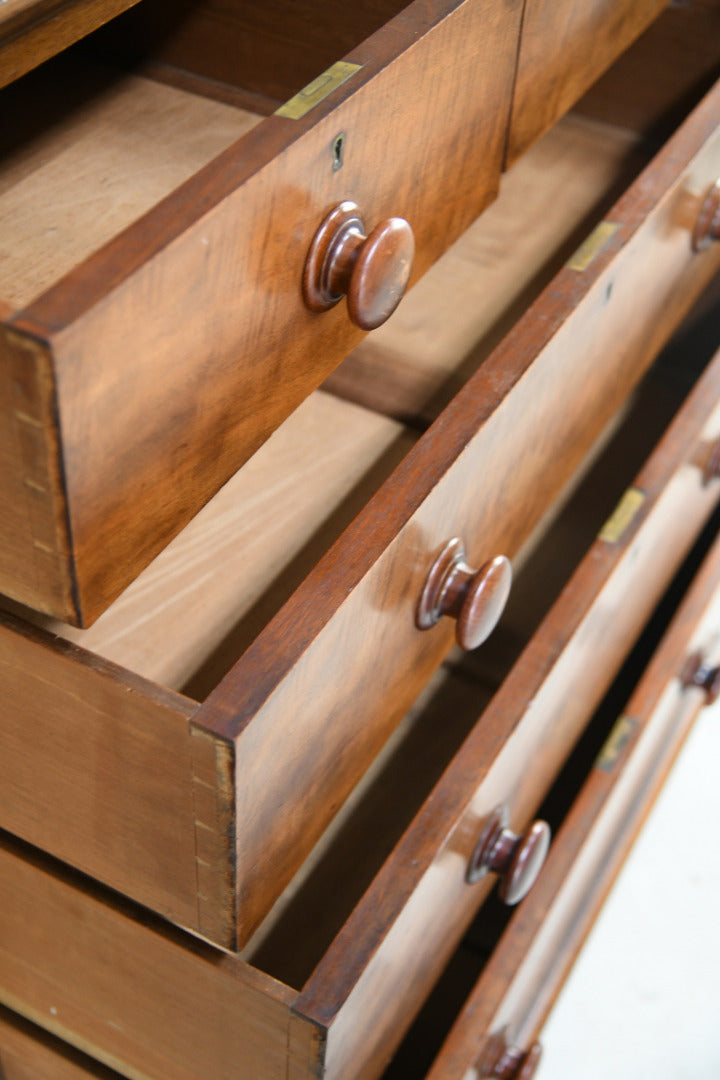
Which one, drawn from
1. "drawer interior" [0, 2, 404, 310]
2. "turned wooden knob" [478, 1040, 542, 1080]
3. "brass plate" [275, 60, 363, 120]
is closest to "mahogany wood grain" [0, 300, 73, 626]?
"brass plate" [275, 60, 363, 120]

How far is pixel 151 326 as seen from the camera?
0.36 meters

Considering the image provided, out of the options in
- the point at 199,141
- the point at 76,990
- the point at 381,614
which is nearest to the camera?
the point at 381,614

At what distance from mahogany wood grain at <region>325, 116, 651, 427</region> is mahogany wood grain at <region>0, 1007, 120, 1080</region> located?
40 centimetres

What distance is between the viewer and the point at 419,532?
479mm

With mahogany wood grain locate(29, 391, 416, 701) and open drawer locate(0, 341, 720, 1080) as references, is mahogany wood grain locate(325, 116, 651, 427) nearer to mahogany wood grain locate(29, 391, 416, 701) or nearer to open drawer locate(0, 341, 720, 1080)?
mahogany wood grain locate(29, 391, 416, 701)

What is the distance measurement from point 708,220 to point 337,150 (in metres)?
0.41

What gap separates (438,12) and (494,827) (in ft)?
1.28

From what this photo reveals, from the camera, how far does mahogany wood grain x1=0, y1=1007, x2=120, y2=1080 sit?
64 cm

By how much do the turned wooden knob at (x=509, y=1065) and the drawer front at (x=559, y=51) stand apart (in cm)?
50

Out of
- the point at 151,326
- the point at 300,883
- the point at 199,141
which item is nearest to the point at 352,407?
the point at 199,141

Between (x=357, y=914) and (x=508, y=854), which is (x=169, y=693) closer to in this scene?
(x=357, y=914)

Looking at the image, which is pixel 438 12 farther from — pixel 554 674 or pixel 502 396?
pixel 554 674

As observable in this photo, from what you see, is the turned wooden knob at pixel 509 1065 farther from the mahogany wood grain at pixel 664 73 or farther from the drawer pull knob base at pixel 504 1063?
the mahogany wood grain at pixel 664 73

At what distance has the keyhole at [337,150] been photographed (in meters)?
0.43
